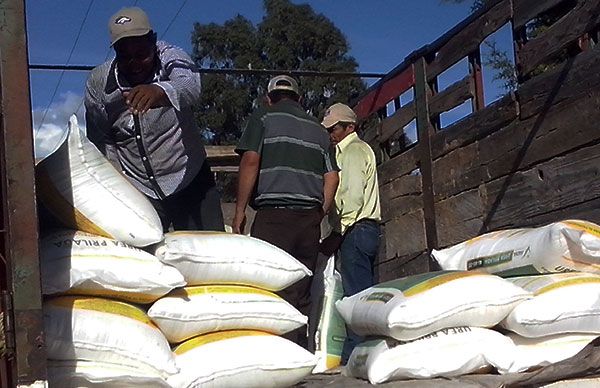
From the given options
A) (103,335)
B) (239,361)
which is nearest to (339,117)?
(239,361)

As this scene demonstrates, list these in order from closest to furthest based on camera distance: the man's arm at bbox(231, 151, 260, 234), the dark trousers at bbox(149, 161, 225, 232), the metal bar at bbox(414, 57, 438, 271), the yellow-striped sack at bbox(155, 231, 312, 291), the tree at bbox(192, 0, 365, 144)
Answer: the yellow-striped sack at bbox(155, 231, 312, 291) → the dark trousers at bbox(149, 161, 225, 232) → the man's arm at bbox(231, 151, 260, 234) → the metal bar at bbox(414, 57, 438, 271) → the tree at bbox(192, 0, 365, 144)

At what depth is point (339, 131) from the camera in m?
5.61

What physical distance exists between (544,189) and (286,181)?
1252 millimetres

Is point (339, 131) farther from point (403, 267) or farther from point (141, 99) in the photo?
point (141, 99)

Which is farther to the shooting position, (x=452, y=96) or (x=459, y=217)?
(x=452, y=96)

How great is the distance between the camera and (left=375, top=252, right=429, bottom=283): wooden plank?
18.6 feet

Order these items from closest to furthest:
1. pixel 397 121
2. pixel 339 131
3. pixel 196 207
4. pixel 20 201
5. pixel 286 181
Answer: pixel 20 201 → pixel 196 207 → pixel 286 181 → pixel 339 131 → pixel 397 121

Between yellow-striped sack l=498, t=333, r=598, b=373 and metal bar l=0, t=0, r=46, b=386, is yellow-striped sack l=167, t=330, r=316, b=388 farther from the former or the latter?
yellow-striped sack l=498, t=333, r=598, b=373

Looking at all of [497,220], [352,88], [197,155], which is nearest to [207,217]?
[197,155]

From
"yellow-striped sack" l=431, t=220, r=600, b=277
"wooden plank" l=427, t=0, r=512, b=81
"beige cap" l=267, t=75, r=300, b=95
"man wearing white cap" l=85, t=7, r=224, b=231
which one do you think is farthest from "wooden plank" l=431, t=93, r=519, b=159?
"man wearing white cap" l=85, t=7, r=224, b=231

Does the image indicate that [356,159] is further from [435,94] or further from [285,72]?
[285,72]

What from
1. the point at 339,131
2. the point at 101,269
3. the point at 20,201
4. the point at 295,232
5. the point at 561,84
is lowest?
the point at 101,269

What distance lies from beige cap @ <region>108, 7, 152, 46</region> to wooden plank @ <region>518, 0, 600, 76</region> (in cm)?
197

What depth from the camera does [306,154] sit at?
4.35 meters
